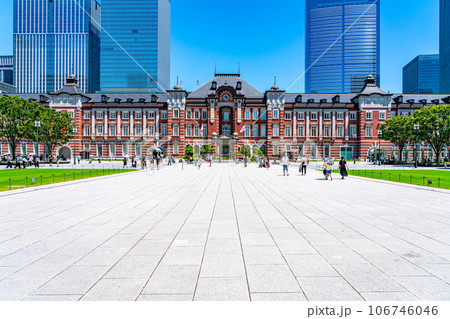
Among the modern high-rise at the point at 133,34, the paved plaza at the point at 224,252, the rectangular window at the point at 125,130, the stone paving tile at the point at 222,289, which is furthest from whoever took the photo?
the modern high-rise at the point at 133,34

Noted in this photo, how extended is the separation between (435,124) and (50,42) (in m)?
159

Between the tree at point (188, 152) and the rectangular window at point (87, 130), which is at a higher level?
the rectangular window at point (87, 130)

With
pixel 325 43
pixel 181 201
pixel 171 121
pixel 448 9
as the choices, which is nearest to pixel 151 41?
pixel 171 121

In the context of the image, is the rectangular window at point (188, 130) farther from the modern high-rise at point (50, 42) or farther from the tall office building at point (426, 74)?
the tall office building at point (426, 74)

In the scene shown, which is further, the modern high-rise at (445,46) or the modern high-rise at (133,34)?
the modern high-rise at (445,46)

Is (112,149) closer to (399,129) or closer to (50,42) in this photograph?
(399,129)

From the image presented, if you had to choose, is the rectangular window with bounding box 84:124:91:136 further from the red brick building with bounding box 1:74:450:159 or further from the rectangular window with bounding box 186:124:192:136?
the rectangular window with bounding box 186:124:192:136

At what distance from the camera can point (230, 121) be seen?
65.4 meters

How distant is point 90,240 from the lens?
20.0 feet

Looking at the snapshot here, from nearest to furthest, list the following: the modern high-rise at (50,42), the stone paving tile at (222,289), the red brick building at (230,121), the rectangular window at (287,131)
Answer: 1. the stone paving tile at (222,289)
2. the red brick building at (230,121)
3. the rectangular window at (287,131)
4. the modern high-rise at (50,42)

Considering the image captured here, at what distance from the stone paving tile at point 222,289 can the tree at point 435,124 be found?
1964 inches

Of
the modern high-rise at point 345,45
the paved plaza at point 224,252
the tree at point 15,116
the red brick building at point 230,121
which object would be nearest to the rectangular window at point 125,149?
the red brick building at point 230,121

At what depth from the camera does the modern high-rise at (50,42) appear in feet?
429
